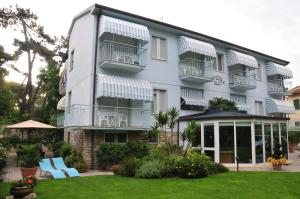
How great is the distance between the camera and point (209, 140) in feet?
71.3

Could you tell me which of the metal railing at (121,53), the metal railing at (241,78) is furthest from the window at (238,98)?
the metal railing at (121,53)

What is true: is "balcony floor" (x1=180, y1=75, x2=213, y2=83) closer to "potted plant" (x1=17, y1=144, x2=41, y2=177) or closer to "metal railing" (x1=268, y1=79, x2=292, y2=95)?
"metal railing" (x1=268, y1=79, x2=292, y2=95)

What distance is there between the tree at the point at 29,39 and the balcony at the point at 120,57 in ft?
72.6

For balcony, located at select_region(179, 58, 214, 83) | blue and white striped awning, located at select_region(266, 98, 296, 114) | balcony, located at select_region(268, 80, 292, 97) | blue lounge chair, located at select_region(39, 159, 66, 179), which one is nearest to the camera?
blue lounge chair, located at select_region(39, 159, 66, 179)

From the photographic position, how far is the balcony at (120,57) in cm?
2122

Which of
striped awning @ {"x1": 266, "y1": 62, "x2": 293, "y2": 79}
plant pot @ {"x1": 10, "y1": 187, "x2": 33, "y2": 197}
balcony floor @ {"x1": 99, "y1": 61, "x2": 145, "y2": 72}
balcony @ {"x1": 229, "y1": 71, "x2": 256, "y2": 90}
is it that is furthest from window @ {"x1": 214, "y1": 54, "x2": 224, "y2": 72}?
plant pot @ {"x1": 10, "y1": 187, "x2": 33, "y2": 197}

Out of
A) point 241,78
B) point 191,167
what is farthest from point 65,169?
point 241,78

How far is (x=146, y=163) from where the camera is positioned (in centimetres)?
1630

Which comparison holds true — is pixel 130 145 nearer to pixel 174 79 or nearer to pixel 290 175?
pixel 174 79

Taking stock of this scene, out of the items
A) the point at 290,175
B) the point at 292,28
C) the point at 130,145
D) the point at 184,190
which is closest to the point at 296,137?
the point at 292,28

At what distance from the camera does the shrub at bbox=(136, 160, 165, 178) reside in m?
15.2

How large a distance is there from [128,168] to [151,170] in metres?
1.55

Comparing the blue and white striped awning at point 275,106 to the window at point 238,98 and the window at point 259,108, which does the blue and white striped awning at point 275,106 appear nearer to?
the window at point 259,108

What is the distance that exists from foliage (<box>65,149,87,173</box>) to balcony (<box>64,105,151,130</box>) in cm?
208
